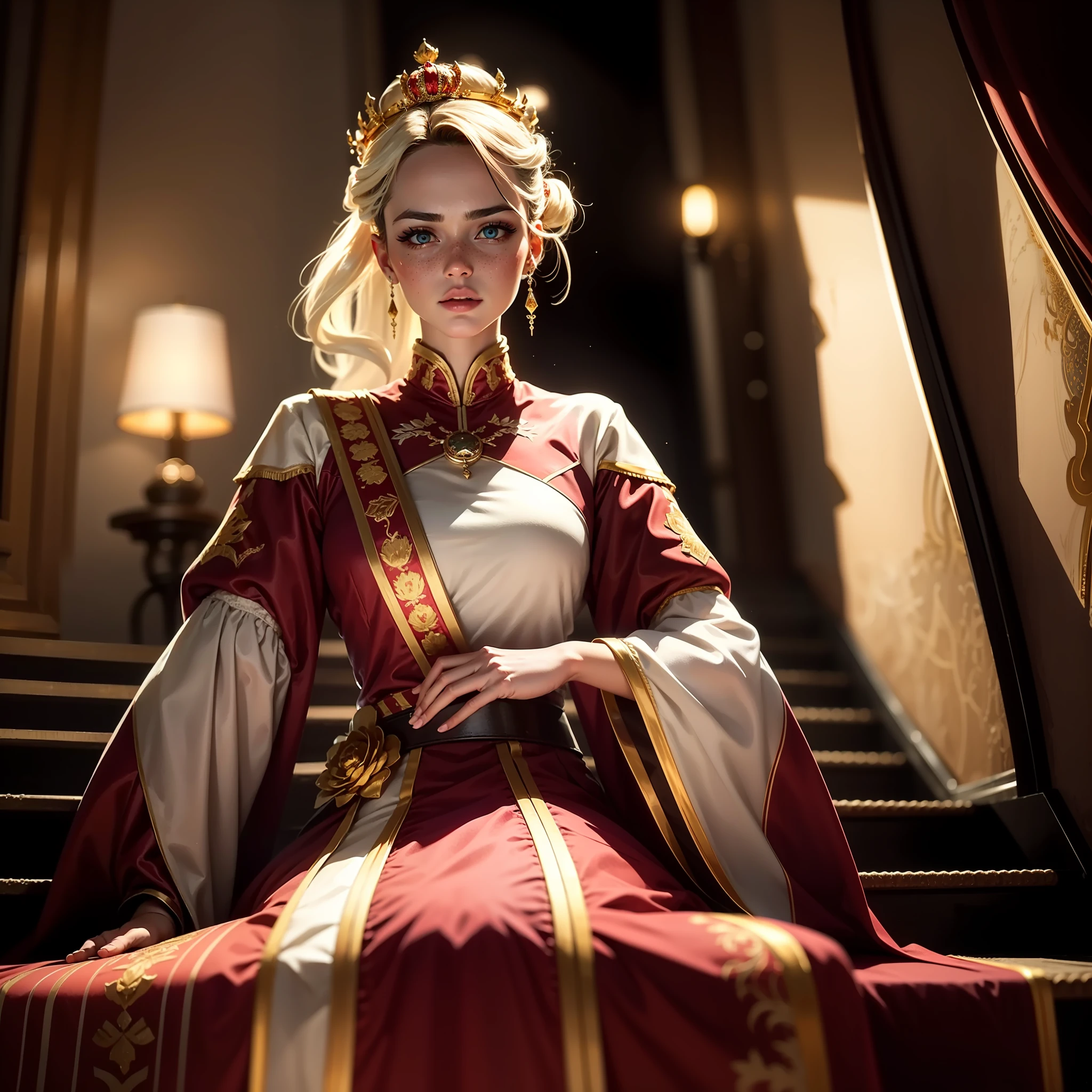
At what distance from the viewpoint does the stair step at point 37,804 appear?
1.68m

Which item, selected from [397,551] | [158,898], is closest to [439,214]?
[397,551]

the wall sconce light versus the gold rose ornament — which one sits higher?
the wall sconce light

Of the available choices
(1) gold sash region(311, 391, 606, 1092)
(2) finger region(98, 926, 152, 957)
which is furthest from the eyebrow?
(2) finger region(98, 926, 152, 957)

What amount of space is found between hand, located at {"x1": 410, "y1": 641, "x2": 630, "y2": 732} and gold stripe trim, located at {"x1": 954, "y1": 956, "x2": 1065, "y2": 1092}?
547 millimetres

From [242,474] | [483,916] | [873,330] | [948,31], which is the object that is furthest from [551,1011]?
[873,330]

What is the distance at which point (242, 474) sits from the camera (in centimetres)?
157

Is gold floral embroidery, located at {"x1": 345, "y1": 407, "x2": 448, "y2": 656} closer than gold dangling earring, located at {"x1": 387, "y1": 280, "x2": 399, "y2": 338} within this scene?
Yes

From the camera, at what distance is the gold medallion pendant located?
158cm

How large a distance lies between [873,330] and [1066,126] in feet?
3.63

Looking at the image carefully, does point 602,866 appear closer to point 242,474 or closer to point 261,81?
point 242,474

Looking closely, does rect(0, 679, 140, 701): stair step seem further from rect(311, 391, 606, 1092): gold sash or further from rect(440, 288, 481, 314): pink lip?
rect(440, 288, 481, 314): pink lip

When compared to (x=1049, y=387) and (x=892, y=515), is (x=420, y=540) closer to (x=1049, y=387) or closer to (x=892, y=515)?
(x=1049, y=387)

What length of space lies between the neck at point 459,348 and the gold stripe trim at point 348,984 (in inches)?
29.9

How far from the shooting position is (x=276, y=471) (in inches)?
61.0
